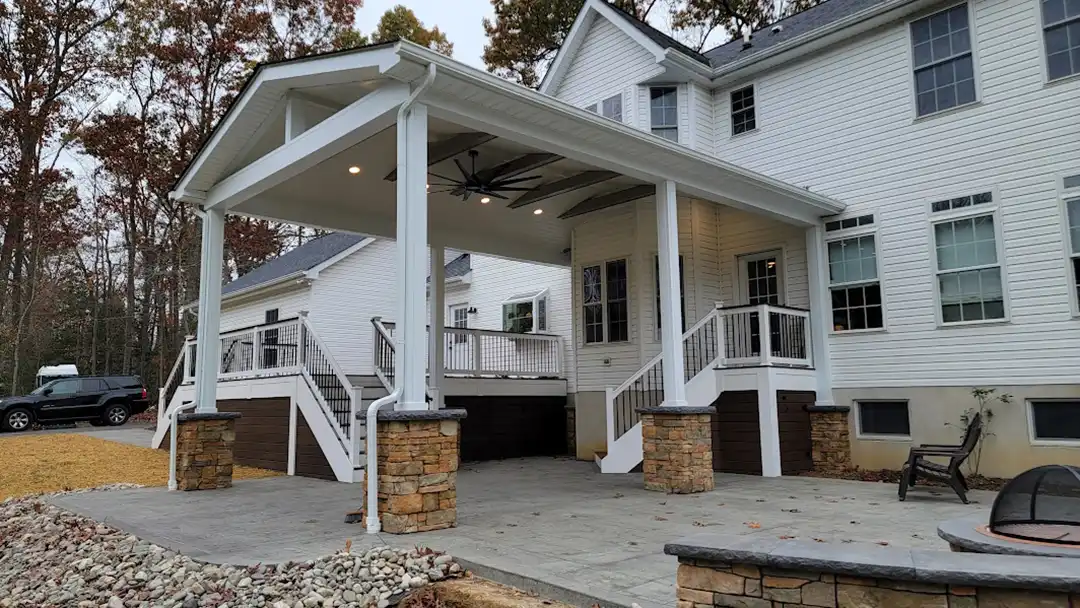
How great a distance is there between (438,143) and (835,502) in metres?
5.65

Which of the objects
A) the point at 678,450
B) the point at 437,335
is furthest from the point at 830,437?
the point at 437,335

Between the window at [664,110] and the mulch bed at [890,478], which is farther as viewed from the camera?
the window at [664,110]

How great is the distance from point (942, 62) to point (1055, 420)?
486 centimetres

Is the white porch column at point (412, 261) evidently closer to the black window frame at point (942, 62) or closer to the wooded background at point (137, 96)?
the black window frame at point (942, 62)

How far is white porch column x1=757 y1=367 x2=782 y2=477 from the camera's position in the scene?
9.32m

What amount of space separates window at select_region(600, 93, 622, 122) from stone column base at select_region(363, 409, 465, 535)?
28.0ft

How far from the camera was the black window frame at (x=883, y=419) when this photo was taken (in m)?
9.53

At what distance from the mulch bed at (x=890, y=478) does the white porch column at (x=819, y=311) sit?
3.68 feet

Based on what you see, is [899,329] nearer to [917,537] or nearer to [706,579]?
[917,537]

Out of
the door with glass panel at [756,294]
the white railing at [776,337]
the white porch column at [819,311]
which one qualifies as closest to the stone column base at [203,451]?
the white railing at [776,337]

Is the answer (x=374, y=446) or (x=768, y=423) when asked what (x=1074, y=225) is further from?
(x=374, y=446)

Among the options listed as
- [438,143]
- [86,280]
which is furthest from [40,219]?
[438,143]

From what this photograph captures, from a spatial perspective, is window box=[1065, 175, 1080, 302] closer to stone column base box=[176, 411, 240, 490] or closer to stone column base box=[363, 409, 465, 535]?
stone column base box=[363, 409, 465, 535]

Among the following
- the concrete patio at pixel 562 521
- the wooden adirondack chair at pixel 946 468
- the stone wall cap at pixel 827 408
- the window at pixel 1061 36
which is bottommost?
the concrete patio at pixel 562 521
